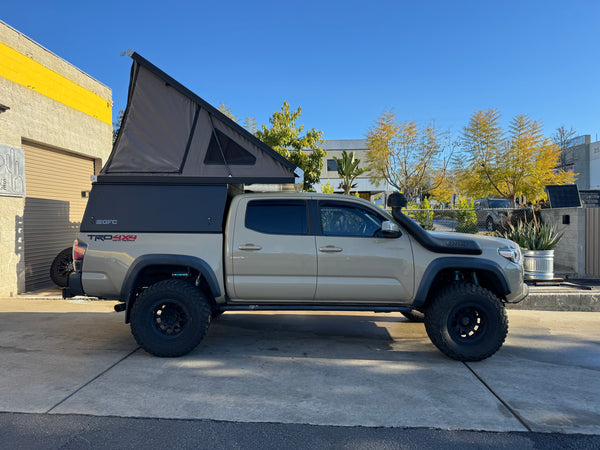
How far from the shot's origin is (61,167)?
33.3 feet

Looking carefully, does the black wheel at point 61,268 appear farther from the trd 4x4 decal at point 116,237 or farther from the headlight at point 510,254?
the headlight at point 510,254

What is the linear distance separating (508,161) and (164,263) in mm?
26200

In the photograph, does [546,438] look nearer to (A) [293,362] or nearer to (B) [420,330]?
(A) [293,362]

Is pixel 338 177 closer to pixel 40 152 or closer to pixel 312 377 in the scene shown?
pixel 40 152

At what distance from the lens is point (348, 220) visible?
5.31 meters

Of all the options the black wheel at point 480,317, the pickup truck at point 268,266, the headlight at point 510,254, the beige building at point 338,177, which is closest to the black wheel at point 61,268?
the pickup truck at point 268,266

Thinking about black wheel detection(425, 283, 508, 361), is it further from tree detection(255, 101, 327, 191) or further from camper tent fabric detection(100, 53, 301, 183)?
tree detection(255, 101, 327, 191)

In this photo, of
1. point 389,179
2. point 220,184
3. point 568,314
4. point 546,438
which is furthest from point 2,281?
→ point 389,179

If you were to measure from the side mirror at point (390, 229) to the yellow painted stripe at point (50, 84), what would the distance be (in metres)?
7.75

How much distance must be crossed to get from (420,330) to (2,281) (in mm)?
7609

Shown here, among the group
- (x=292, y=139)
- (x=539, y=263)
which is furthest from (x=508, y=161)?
(x=539, y=263)

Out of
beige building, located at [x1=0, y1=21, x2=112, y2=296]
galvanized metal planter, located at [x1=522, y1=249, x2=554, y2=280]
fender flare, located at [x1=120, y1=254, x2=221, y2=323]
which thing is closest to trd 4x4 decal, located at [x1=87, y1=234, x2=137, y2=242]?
fender flare, located at [x1=120, y1=254, x2=221, y2=323]

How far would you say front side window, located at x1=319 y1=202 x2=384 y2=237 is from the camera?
5258mm

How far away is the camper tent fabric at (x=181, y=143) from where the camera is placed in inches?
209
